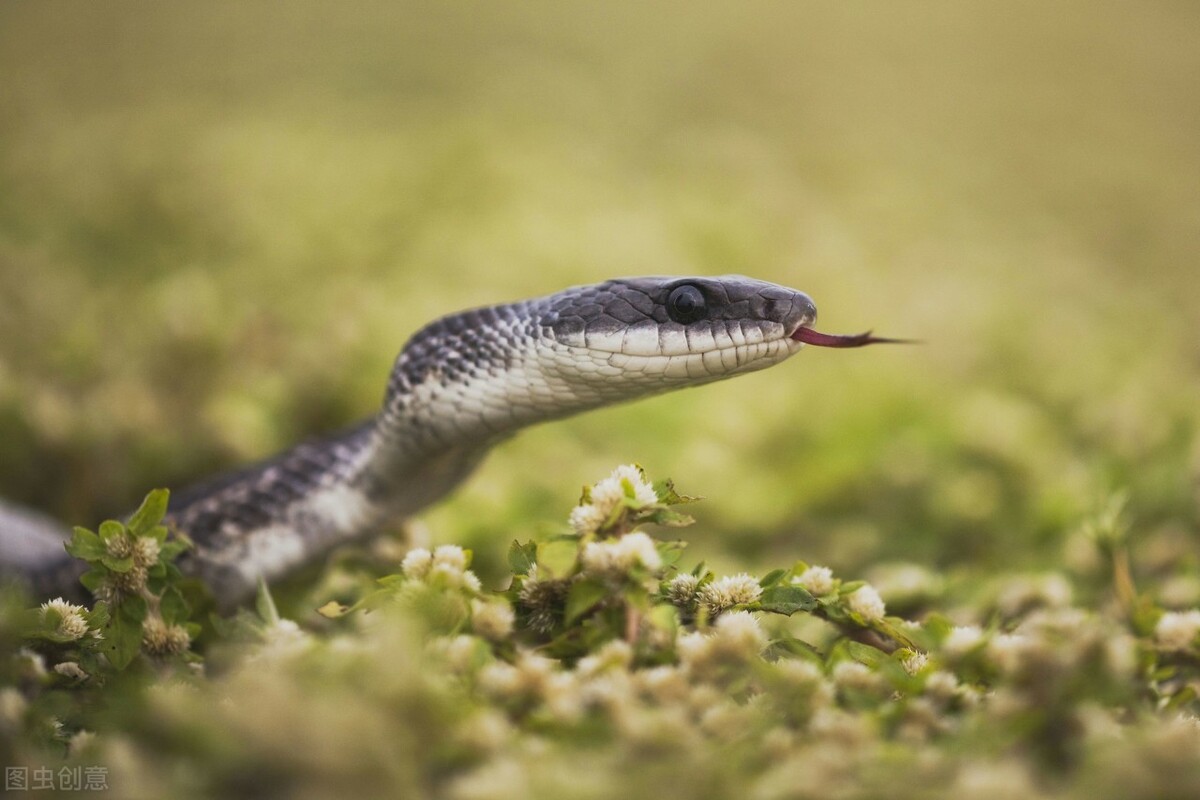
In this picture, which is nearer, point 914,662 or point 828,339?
point 914,662

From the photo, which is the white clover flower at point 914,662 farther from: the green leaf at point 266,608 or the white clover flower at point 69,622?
the white clover flower at point 69,622

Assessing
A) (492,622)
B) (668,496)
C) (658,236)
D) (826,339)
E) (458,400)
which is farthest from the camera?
(658,236)

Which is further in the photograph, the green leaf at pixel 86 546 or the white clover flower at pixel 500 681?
the green leaf at pixel 86 546

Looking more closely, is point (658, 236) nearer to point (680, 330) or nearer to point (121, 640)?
point (680, 330)

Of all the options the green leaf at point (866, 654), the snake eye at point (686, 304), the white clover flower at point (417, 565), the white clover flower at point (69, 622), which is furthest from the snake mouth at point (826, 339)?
the white clover flower at point (69, 622)

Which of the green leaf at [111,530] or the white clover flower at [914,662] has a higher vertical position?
the green leaf at [111,530]

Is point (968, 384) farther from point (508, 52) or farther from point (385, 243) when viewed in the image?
point (508, 52)

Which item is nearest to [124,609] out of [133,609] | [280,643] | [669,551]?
[133,609]
